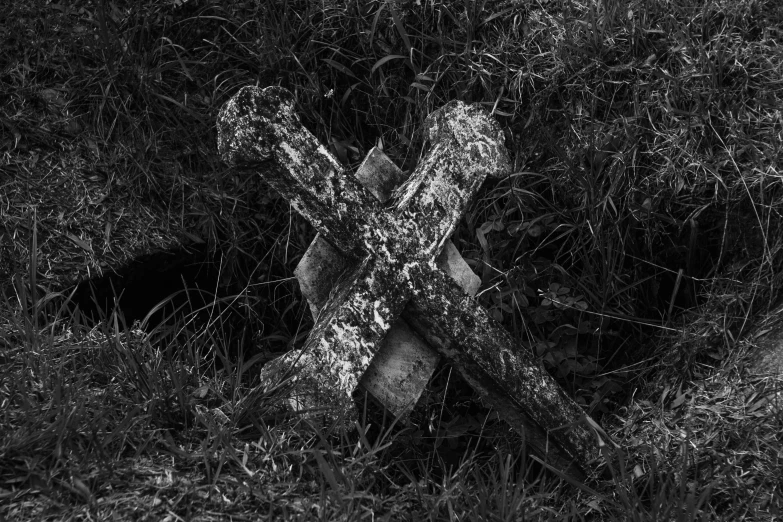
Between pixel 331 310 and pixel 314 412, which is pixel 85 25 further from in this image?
pixel 314 412

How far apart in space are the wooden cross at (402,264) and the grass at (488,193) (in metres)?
0.16

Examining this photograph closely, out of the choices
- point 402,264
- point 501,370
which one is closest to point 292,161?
point 402,264

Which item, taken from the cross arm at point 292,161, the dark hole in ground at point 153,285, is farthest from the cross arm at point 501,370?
the dark hole in ground at point 153,285

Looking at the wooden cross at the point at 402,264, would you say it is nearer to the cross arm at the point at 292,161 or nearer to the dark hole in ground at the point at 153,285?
the cross arm at the point at 292,161

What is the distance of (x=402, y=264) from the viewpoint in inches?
95.1

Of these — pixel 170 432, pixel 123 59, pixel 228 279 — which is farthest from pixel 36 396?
pixel 123 59

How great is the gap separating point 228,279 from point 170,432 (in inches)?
49.2

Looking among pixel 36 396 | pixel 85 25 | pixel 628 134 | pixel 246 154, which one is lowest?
pixel 36 396

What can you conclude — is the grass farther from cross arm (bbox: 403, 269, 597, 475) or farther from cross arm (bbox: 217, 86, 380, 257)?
cross arm (bbox: 217, 86, 380, 257)

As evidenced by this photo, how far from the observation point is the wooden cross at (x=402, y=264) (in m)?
2.25

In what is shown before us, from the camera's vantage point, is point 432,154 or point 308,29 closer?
point 432,154

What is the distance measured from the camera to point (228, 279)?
3.30 metres

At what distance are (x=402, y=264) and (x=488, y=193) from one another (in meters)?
0.92

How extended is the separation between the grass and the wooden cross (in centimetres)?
16
